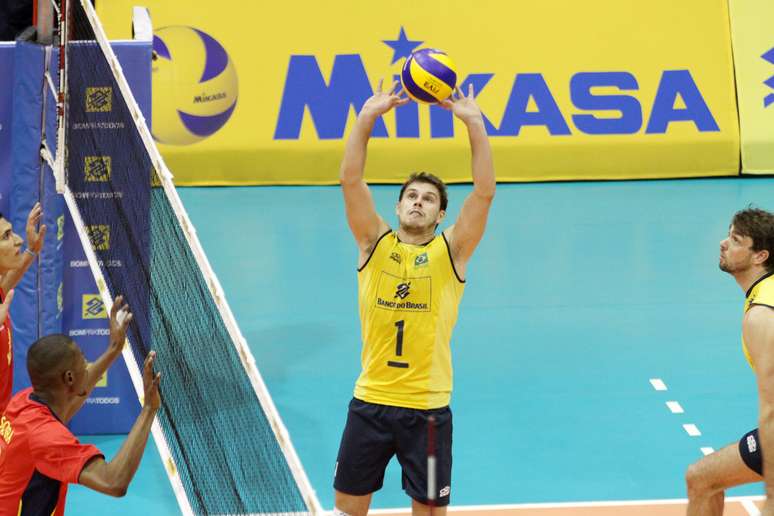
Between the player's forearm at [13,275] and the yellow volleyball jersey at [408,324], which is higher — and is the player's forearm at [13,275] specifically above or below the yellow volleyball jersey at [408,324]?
above

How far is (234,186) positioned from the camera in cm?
1731

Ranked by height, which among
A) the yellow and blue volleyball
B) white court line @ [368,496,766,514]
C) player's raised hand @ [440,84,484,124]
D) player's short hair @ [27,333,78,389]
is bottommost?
white court line @ [368,496,766,514]

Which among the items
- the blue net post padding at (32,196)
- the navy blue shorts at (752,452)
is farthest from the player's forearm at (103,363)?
the navy blue shorts at (752,452)

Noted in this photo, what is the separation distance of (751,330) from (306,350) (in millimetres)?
5594

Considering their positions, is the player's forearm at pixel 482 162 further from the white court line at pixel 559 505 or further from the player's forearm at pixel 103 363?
the white court line at pixel 559 505

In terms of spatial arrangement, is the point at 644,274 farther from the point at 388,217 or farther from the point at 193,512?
the point at 193,512

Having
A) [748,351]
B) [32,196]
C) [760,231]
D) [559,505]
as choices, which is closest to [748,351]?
[748,351]

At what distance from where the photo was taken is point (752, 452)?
6645 millimetres

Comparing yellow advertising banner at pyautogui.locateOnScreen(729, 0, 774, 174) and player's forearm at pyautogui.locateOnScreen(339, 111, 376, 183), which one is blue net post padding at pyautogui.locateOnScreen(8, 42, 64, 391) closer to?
player's forearm at pyautogui.locateOnScreen(339, 111, 376, 183)

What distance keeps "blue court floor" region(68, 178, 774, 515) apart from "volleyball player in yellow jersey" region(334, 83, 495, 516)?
6.26 ft

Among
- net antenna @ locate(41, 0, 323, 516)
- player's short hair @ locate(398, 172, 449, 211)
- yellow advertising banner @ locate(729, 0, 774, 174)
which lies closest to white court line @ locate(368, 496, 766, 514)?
net antenna @ locate(41, 0, 323, 516)

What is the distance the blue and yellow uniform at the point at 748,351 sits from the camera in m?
6.46

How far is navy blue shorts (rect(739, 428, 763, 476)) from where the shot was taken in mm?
6609


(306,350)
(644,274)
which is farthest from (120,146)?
(644,274)
